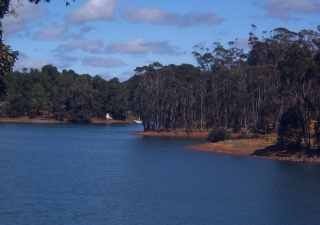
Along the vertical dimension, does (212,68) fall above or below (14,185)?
above

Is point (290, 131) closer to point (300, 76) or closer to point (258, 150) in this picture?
point (258, 150)

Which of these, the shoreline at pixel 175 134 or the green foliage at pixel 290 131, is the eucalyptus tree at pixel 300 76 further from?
the shoreline at pixel 175 134

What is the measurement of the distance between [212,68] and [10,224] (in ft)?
339

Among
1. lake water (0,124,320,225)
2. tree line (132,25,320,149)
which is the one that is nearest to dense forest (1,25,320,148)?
tree line (132,25,320,149)

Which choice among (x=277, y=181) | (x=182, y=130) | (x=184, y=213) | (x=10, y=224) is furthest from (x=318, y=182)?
(x=182, y=130)

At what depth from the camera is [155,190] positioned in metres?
35.0

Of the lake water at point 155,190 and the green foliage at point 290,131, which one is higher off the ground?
the green foliage at point 290,131

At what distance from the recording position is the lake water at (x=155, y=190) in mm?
27484

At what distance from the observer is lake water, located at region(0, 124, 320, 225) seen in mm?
27484

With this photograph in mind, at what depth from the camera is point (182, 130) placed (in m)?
110

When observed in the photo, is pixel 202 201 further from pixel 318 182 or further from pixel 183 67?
pixel 183 67

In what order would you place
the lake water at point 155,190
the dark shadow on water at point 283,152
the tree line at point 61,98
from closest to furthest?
1. the lake water at point 155,190
2. the dark shadow on water at point 283,152
3. the tree line at point 61,98

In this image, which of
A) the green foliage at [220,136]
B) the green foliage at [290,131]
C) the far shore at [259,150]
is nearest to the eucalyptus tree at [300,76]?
the green foliage at [290,131]

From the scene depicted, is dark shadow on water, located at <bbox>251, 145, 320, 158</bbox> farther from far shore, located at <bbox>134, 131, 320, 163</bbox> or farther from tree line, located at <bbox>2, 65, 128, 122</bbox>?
tree line, located at <bbox>2, 65, 128, 122</bbox>
